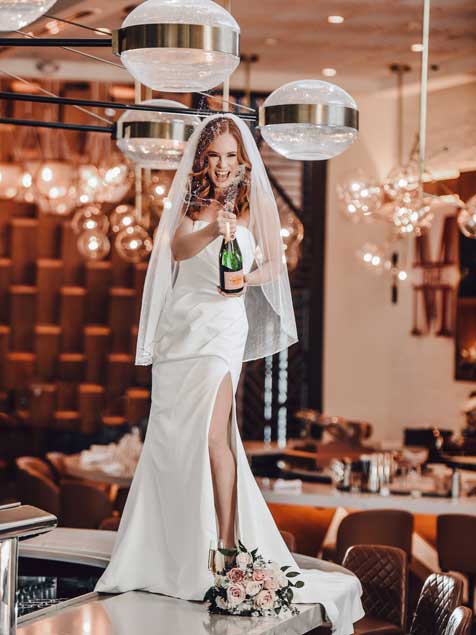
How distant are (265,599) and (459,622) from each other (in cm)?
69

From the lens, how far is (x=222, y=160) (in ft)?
13.5

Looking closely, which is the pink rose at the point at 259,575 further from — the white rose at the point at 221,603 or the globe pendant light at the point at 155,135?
the globe pendant light at the point at 155,135

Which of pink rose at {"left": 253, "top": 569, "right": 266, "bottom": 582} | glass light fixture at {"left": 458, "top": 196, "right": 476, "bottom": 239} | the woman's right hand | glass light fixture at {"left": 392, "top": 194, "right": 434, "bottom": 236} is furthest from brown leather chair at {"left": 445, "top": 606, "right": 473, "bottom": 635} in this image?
glass light fixture at {"left": 392, "top": 194, "right": 434, "bottom": 236}

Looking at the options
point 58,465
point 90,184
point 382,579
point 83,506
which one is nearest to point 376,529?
point 382,579

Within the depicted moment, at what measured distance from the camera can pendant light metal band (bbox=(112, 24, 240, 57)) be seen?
10.5ft

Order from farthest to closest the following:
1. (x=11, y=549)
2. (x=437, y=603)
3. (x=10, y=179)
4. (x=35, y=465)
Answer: (x=10, y=179), (x=35, y=465), (x=437, y=603), (x=11, y=549)

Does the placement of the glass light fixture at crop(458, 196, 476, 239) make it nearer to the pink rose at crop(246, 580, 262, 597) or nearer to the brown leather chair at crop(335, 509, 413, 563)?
the brown leather chair at crop(335, 509, 413, 563)

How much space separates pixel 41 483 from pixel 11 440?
4299 mm

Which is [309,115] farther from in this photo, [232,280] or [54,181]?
[54,181]

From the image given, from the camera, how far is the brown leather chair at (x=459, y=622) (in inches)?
151

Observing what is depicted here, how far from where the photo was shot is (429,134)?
11492 mm

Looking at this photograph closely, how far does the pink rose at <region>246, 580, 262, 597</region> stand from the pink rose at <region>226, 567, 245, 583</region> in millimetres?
31

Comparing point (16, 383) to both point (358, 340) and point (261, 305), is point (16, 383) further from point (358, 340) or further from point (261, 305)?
point (261, 305)

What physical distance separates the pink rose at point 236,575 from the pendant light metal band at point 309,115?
1.65m
